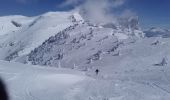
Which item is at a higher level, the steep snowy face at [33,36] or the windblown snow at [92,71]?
the steep snowy face at [33,36]

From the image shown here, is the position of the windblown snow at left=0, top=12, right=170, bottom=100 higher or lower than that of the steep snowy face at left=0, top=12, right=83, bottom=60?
lower

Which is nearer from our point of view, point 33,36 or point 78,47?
point 78,47

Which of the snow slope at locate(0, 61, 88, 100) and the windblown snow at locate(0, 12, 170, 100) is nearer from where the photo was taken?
the snow slope at locate(0, 61, 88, 100)

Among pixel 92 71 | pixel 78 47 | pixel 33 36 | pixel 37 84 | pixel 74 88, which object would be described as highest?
pixel 33 36

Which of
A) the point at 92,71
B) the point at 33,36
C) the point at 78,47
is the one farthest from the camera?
the point at 33,36

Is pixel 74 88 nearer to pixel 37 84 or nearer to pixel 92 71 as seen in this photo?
pixel 37 84

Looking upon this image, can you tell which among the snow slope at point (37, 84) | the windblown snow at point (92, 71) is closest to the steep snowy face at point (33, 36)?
the windblown snow at point (92, 71)

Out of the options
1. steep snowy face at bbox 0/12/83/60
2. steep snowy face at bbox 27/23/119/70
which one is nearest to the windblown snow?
steep snowy face at bbox 27/23/119/70

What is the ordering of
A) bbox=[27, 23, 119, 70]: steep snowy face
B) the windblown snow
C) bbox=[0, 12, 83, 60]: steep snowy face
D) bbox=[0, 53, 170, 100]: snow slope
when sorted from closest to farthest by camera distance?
bbox=[0, 53, 170, 100]: snow slope → the windblown snow → bbox=[27, 23, 119, 70]: steep snowy face → bbox=[0, 12, 83, 60]: steep snowy face

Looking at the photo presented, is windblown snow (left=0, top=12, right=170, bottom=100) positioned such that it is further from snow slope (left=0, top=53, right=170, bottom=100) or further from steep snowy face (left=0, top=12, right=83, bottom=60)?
steep snowy face (left=0, top=12, right=83, bottom=60)

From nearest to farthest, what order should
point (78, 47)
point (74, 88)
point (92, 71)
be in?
point (74, 88) < point (92, 71) < point (78, 47)

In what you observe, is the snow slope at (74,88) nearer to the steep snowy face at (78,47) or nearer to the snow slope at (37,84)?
the snow slope at (37,84)

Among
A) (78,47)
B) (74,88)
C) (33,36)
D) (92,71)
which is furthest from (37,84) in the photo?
(33,36)

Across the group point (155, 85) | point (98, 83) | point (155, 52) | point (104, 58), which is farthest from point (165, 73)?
point (104, 58)
